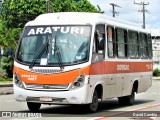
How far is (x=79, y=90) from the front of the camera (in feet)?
47.9

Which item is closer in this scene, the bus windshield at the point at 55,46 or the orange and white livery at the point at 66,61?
the orange and white livery at the point at 66,61

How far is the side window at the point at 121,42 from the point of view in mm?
17983

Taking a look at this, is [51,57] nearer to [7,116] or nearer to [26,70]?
[26,70]

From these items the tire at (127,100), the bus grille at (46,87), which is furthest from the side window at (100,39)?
the tire at (127,100)

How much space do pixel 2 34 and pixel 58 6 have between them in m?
16.6

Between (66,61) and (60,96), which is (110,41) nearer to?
(66,61)

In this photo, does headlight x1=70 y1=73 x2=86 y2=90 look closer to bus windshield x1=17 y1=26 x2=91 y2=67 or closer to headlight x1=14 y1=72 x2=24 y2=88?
bus windshield x1=17 y1=26 x2=91 y2=67

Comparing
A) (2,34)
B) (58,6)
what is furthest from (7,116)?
(58,6)

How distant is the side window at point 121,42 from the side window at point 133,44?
0.53 meters

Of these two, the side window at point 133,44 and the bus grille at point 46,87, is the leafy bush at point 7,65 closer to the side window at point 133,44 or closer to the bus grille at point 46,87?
the side window at point 133,44

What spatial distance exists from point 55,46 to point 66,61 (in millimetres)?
630

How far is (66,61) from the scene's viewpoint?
48.9 ft

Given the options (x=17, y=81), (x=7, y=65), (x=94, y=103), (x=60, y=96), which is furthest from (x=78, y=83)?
(x=7, y=65)

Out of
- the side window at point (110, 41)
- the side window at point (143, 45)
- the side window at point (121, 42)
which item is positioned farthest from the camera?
the side window at point (143, 45)
